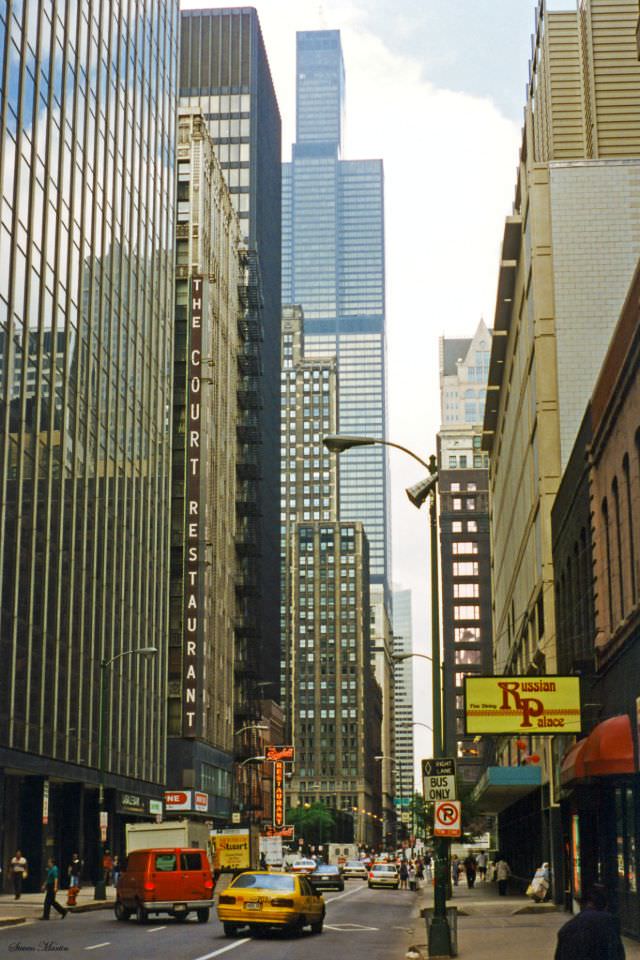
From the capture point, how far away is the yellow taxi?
94.2 feet

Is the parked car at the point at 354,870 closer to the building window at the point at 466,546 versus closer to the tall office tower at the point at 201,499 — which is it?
the tall office tower at the point at 201,499

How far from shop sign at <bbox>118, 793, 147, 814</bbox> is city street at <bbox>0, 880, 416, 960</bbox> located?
3019cm

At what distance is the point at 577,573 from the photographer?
36.0 metres

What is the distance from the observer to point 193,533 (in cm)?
9269

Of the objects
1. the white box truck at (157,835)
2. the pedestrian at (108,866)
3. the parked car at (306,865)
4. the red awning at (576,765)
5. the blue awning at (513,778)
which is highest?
the red awning at (576,765)

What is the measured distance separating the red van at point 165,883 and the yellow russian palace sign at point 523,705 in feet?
27.9

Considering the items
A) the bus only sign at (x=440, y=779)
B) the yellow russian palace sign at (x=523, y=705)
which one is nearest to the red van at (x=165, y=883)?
the yellow russian palace sign at (x=523, y=705)

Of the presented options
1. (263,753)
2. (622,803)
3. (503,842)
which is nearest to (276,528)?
(263,753)

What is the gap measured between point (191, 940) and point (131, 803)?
44.3m

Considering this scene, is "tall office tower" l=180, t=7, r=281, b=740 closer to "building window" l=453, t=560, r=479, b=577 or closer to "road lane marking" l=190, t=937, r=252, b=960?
"building window" l=453, t=560, r=479, b=577

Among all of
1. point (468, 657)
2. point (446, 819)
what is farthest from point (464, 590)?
point (446, 819)

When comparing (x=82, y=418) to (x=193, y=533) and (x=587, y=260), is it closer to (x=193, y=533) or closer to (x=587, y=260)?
(x=587, y=260)

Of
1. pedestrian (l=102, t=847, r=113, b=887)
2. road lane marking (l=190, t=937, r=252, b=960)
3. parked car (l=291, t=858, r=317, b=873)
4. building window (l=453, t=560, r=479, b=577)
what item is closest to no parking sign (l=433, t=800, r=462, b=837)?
road lane marking (l=190, t=937, r=252, b=960)

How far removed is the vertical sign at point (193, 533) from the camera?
9031 centimetres
